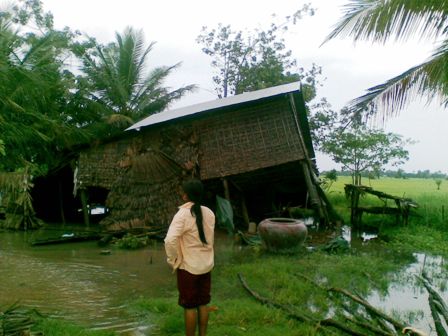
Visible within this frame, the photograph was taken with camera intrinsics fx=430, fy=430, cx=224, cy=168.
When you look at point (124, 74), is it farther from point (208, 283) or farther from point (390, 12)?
point (208, 283)

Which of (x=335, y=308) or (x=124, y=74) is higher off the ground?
(x=124, y=74)


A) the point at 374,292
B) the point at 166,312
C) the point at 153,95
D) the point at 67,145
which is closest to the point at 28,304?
the point at 166,312

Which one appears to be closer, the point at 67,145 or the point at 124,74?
the point at 67,145

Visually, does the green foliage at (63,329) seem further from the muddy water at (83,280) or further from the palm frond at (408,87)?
the palm frond at (408,87)

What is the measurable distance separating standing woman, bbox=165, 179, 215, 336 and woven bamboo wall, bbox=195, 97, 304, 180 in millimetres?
7624

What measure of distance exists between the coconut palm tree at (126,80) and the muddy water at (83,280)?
965 cm

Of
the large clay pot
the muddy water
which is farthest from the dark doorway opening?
the large clay pot

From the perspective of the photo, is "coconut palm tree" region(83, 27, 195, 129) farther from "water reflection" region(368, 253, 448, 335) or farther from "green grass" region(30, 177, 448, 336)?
"water reflection" region(368, 253, 448, 335)

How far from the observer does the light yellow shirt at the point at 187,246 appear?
150 inches

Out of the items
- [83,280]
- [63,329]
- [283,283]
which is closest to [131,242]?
[83,280]

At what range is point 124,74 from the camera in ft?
64.3

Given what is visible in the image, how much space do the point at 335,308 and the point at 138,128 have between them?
853 centimetres

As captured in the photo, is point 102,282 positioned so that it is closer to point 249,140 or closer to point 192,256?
point 192,256

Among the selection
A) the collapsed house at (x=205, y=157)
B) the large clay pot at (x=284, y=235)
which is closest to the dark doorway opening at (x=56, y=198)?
the collapsed house at (x=205, y=157)
